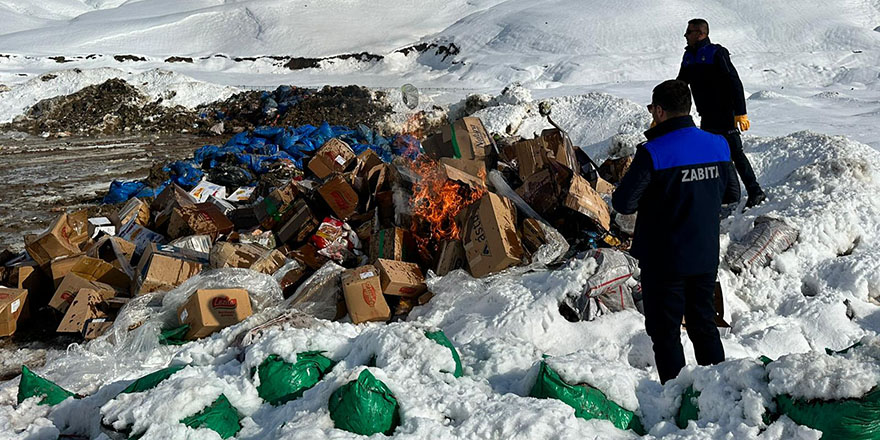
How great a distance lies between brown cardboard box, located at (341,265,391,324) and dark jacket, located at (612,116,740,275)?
1.72m

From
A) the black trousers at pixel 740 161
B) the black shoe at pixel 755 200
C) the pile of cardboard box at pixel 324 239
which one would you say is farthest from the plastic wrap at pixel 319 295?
the black shoe at pixel 755 200

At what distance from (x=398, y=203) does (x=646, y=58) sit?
14.6 m

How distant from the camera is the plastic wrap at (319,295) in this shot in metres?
3.85

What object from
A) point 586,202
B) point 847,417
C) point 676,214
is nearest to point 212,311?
point 586,202

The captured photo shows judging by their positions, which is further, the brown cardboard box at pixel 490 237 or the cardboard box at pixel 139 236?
the cardboard box at pixel 139 236

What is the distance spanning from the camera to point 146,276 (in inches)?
161

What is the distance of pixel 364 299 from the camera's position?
3.71 metres

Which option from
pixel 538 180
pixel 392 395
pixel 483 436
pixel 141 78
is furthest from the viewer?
pixel 141 78

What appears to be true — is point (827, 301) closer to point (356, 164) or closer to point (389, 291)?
point (389, 291)

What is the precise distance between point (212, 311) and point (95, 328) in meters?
0.91

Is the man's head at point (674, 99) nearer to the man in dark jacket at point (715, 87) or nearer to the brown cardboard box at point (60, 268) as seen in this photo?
the man in dark jacket at point (715, 87)

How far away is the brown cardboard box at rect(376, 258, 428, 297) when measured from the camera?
3.83 metres

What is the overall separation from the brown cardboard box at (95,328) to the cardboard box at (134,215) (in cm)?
149

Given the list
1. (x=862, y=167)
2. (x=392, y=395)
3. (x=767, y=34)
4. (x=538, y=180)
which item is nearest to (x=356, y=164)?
(x=538, y=180)
